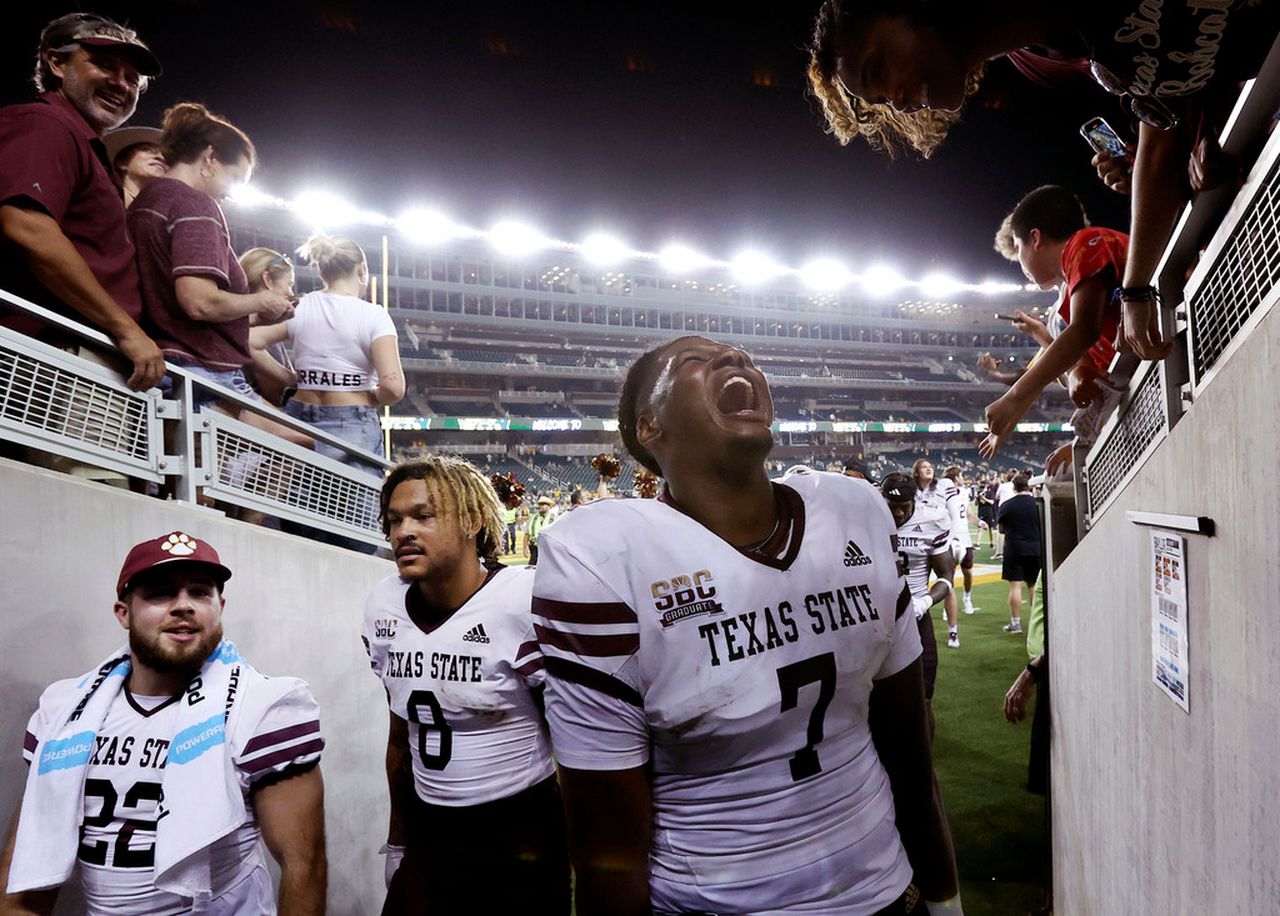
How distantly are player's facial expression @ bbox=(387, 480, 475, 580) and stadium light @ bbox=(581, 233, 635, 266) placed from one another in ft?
118

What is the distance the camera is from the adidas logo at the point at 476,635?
9.12ft

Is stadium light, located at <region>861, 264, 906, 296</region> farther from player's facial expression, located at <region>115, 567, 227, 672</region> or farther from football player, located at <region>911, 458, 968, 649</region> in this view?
player's facial expression, located at <region>115, 567, 227, 672</region>

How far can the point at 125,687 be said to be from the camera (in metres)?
2.39

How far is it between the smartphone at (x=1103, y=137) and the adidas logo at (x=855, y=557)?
63.4 inches

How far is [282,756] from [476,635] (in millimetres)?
763

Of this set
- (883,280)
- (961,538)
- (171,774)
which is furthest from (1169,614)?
(883,280)

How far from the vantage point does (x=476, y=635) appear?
279cm

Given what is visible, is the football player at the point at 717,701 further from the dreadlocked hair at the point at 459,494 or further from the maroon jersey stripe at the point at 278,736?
the dreadlocked hair at the point at 459,494

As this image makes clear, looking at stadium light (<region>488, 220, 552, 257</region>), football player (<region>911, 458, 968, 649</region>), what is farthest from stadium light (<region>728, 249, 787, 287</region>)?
football player (<region>911, 458, 968, 649</region>)

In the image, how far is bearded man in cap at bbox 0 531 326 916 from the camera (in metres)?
2.17

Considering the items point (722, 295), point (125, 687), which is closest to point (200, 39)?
point (125, 687)

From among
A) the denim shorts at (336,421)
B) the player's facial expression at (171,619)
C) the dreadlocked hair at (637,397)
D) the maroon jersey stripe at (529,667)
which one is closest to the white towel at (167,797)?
the player's facial expression at (171,619)

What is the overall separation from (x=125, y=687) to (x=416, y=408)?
126 feet

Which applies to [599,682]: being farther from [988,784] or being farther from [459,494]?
[988,784]
